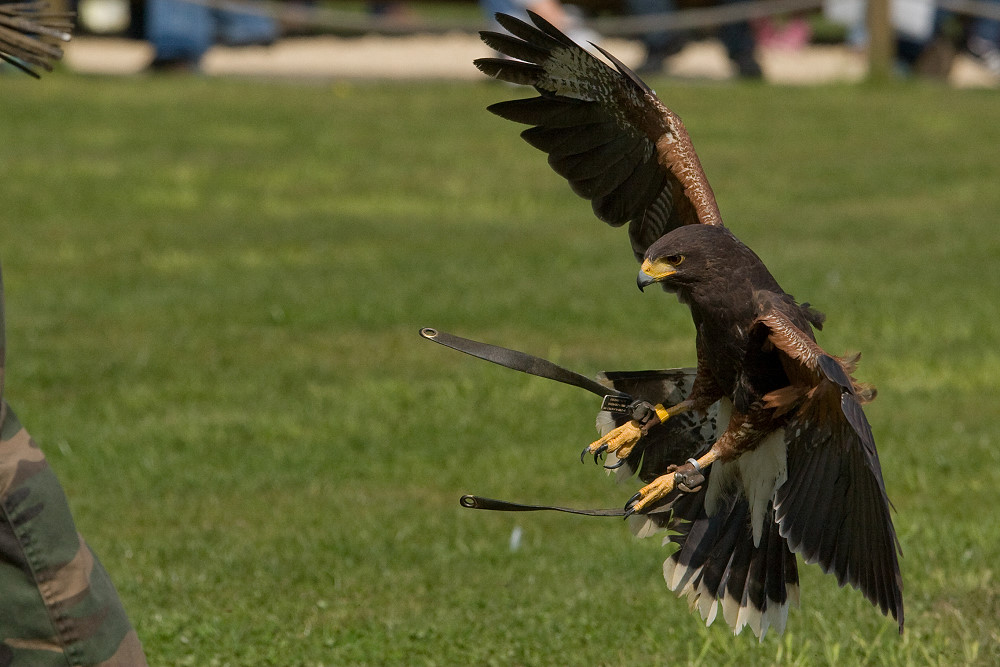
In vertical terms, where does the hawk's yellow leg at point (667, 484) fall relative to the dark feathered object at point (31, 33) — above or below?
below

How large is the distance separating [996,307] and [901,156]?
15.8 ft

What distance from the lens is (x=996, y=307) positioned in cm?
833

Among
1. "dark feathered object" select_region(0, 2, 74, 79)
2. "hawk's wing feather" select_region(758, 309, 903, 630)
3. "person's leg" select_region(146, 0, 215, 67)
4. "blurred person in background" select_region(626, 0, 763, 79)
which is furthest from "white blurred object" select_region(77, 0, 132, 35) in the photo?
"hawk's wing feather" select_region(758, 309, 903, 630)

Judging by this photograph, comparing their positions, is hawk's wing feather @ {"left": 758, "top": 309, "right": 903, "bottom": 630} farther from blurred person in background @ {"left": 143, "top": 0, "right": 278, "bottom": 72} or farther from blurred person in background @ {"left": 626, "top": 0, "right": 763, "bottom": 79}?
blurred person in background @ {"left": 626, "top": 0, "right": 763, "bottom": 79}

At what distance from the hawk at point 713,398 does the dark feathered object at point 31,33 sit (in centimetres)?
106

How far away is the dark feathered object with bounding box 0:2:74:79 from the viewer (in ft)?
11.3

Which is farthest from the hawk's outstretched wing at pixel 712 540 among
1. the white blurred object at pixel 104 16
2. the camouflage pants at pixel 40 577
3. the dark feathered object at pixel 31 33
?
the white blurred object at pixel 104 16

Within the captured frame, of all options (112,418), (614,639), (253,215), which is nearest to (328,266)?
(253,215)

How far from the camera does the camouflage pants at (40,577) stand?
113 inches

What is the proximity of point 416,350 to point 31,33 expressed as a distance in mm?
4165

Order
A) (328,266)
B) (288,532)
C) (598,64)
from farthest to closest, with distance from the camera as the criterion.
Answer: (328,266) → (288,532) → (598,64)

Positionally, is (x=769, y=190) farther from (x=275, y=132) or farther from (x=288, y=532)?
(x=288, y=532)

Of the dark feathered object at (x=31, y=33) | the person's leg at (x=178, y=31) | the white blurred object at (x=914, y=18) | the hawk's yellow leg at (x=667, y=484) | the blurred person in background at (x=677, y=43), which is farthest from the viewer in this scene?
the white blurred object at (x=914, y=18)

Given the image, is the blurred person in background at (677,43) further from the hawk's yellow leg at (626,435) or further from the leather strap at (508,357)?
the leather strap at (508,357)
